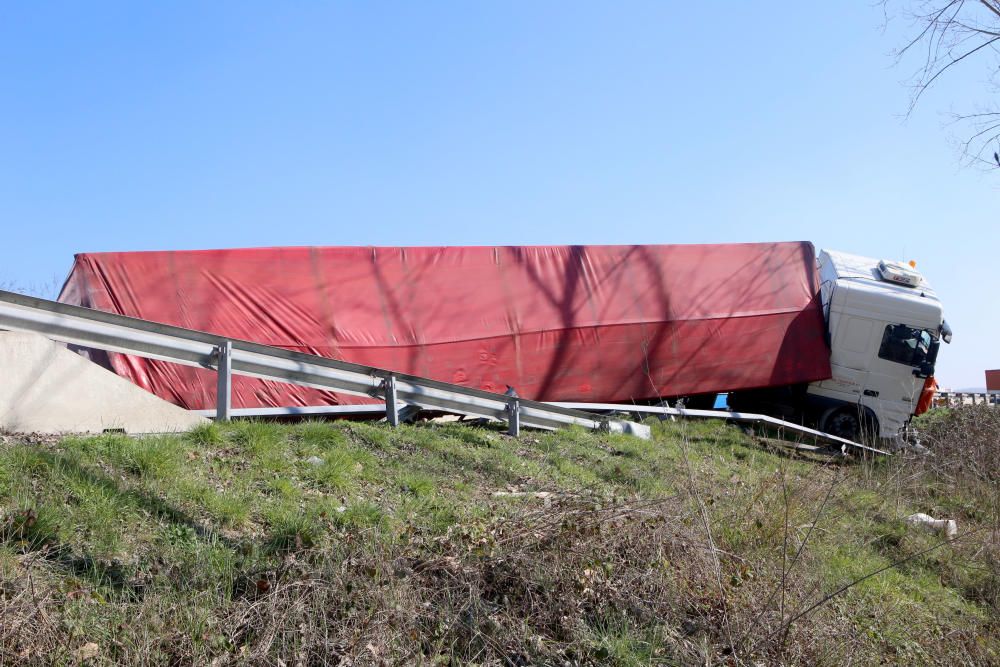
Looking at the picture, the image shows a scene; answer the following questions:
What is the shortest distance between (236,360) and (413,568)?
4.13 m

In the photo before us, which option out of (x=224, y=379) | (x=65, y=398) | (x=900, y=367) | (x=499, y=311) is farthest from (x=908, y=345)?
(x=65, y=398)

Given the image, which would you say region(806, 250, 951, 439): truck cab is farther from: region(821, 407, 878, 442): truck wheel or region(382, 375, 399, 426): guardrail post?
Answer: region(382, 375, 399, 426): guardrail post

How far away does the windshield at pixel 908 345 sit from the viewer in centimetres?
1647

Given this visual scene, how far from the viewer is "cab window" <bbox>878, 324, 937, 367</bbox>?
16469mm

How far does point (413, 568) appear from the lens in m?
4.94

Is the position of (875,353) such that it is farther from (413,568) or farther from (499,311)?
(413,568)

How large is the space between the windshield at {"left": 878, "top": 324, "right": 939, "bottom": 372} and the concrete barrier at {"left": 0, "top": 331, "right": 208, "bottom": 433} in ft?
45.8

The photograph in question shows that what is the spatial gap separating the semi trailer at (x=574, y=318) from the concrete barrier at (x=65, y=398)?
362 cm

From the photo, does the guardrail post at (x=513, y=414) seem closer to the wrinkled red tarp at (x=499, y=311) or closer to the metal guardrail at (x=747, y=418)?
the wrinkled red tarp at (x=499, y=311)

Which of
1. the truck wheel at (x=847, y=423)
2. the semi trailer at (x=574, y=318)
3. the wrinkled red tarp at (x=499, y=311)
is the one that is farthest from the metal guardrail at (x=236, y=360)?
the truck wheel at (x=847, y=423)

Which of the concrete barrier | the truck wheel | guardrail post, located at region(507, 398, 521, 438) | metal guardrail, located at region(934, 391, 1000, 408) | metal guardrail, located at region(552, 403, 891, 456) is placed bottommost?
metal guardrail, located at region(934, 391, 1000, 408)

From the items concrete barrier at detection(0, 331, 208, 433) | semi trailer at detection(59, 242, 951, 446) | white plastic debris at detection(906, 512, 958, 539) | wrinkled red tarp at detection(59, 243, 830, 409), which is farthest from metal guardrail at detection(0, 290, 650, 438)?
white plastic debris at detection(906, 512, 958, 539)

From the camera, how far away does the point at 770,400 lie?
17.2 metres

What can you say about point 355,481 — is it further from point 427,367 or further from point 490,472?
point 427,367
